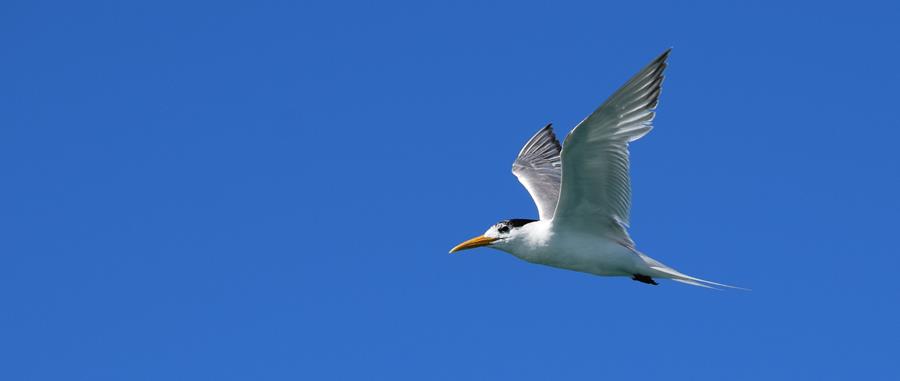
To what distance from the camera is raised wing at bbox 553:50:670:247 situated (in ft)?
34.7

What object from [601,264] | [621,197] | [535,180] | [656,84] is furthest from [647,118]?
[535,180]

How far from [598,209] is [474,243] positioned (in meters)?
1.71

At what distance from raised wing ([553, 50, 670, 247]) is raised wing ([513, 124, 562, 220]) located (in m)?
1.43

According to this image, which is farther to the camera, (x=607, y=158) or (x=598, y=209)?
(x=598, y=209)

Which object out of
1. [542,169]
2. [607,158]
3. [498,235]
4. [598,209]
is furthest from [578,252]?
[542,169]

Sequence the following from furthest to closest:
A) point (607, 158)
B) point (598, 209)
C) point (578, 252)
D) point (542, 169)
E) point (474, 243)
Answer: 1. point (542, 169)
2. point (474, 243)
3. point (578, 252)
4. point (598, 209)
5. point (607, 158)

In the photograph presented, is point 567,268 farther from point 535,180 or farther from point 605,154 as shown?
point 535,180

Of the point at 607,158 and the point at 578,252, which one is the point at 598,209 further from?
the point at 607,158

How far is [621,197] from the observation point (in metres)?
11.7

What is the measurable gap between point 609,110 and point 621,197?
1.39 m

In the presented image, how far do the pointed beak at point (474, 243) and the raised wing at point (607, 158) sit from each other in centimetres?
103

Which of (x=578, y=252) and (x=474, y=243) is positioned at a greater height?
(x=474, y=243)

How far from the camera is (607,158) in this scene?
11.1 meters

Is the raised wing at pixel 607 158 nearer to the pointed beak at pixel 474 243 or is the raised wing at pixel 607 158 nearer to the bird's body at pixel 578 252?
the bird's body at pixel 578 252
